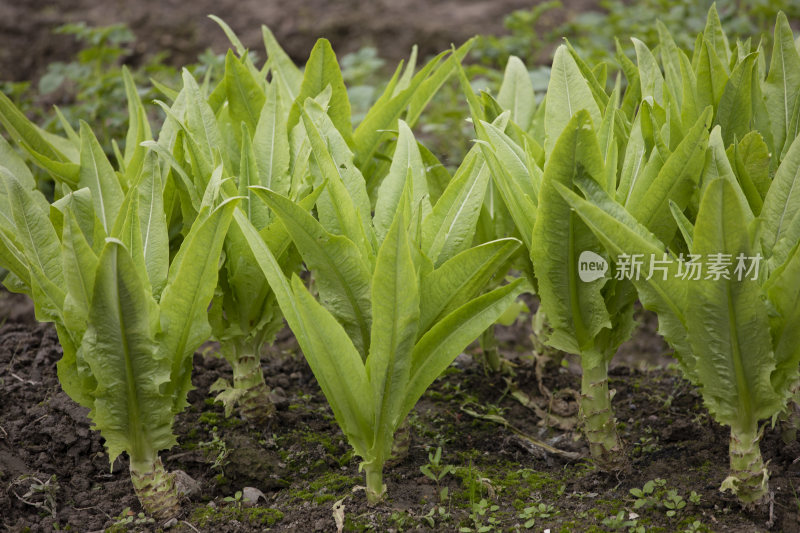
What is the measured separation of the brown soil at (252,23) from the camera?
567 centimetres

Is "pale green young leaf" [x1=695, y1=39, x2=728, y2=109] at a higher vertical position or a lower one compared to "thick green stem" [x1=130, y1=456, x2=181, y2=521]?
higher

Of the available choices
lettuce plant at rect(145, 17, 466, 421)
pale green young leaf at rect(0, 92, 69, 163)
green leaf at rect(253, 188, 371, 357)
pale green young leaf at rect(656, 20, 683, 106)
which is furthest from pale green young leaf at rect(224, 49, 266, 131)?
pale green young leaf at rect(656, 20, 683, 106)

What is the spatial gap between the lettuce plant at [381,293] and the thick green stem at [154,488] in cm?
46

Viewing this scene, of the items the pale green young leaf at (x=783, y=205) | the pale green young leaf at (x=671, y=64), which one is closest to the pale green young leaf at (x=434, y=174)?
the pale green young leaf at (x=671, y=64)

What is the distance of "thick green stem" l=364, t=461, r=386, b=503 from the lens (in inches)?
71.6

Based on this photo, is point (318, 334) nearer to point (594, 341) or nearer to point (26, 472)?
point (594, 341)

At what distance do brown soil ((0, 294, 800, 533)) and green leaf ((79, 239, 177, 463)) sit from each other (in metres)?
0.24

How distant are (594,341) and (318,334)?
691 millimetres

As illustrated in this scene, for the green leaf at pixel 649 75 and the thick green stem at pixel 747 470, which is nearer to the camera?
the thick green stem at pixel 747 470

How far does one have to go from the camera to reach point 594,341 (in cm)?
192

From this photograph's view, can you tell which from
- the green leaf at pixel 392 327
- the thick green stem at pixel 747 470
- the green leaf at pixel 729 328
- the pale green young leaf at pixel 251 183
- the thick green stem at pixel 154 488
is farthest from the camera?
the pale green young leaf at pixel 251 183

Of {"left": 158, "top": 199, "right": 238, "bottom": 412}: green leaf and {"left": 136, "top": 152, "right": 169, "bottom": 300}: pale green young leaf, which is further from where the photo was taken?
{"left": 136, "top": 152, "right": 169, "bottom": 300}: pale green young leaf

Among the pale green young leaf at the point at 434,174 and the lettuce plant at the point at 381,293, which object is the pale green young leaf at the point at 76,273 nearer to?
the lettuce plant at the point at 381,293

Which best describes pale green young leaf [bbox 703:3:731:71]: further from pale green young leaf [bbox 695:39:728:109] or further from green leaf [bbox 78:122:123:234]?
green leaf [bbox 78:122:123:234]
